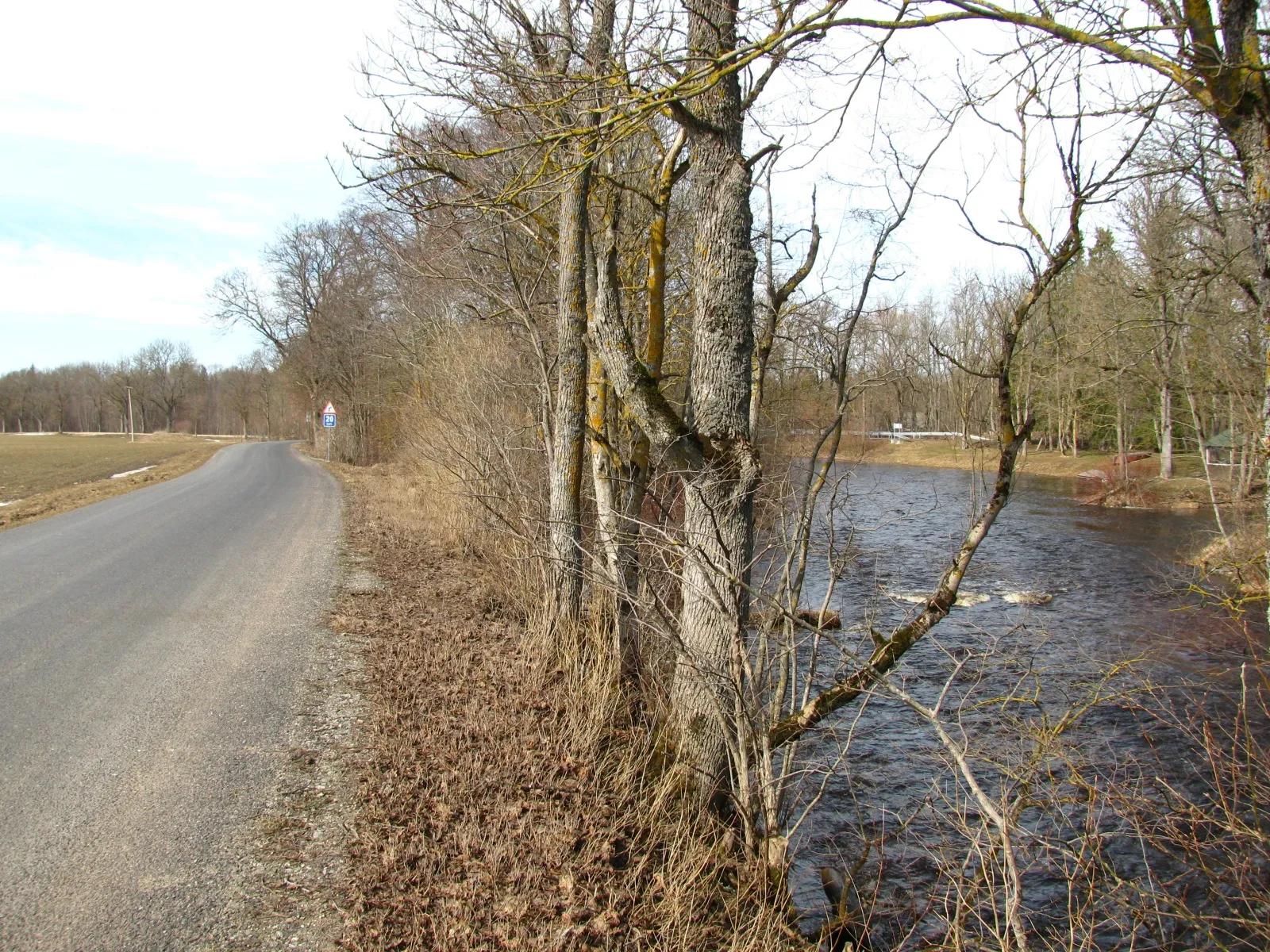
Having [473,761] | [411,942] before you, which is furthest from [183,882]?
[473,761]

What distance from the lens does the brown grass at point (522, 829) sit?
12.7 feet

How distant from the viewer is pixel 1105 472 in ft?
105

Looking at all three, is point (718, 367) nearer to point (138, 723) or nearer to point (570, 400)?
point (570, 400)

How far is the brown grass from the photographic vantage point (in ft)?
12.7

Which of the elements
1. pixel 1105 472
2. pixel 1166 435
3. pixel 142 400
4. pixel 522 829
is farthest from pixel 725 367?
pixel 142 400

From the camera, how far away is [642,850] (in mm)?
4660

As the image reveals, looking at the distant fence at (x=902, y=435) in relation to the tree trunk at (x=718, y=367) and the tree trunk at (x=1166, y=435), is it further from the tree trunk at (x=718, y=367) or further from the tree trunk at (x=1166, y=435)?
the tree trunk at (x=718, y=367)

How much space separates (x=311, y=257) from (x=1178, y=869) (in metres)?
47.0

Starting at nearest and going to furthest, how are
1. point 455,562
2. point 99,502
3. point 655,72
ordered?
point 655,72
point 455,562
point 99,502

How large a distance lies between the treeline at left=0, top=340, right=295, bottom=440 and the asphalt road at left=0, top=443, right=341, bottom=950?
75.2 m

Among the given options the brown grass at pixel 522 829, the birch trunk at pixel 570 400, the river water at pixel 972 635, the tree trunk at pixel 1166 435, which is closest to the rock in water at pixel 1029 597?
the river water at pixel 972 635

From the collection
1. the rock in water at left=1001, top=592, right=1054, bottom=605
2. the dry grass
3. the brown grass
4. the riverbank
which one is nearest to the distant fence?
the riverbank

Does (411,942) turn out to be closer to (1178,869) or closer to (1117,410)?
(1178,869)

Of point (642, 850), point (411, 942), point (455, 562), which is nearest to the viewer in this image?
point (411, 942)
